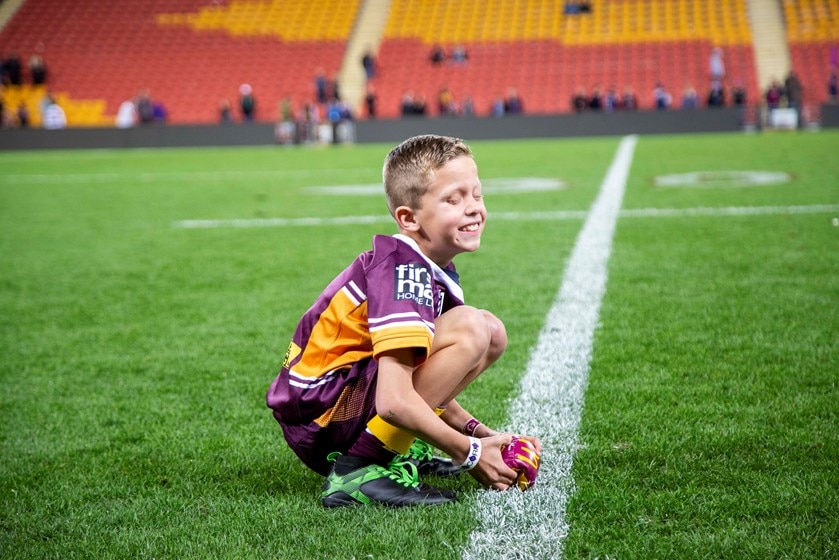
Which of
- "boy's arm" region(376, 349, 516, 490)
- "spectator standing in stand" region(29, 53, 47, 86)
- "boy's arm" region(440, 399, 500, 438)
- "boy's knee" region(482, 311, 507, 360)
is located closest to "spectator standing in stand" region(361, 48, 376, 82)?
"spectator standing in stand" region(29, 53, 47, 86)

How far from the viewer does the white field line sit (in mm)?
7695

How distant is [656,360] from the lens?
3.46 metres

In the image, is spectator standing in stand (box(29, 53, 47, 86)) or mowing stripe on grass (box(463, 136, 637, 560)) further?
spectator standing in stand (box(29, 53, 47, 86))

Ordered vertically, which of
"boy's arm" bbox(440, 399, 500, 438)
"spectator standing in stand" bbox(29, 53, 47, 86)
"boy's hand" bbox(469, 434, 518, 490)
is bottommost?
"boy's hand" bbox(469, 434, 518, 490)

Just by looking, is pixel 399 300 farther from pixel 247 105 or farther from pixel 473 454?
pixel 247 105

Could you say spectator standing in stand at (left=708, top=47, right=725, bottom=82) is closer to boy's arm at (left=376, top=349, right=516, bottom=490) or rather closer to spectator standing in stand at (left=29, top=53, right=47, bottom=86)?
spectator standing in stand at (left=29, top=53, right=47, bottom=86)

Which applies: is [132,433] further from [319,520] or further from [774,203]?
[774,203]

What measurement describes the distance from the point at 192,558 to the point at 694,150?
15.8 metres

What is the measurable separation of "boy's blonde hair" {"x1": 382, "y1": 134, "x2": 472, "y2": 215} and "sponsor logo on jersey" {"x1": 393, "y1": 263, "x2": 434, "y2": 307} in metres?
0.18

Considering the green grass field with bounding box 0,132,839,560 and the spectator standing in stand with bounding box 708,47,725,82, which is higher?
the spectator standing in stand with bounding box 708,47,725,82

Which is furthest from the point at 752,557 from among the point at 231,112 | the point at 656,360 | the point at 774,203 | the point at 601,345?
the point at 231,112

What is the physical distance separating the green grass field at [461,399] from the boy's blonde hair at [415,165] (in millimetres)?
768

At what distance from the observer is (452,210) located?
225 cm

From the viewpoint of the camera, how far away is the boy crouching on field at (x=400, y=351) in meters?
2.15
